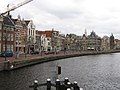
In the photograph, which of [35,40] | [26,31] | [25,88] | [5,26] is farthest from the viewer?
[35,40]

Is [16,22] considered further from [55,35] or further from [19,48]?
[55,35]

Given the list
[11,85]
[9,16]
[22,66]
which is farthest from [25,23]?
[11,85]

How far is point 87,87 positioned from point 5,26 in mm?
57554

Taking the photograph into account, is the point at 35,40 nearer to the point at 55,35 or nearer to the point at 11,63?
the point at 55,35

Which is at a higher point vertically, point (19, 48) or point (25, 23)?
point (25, 23)

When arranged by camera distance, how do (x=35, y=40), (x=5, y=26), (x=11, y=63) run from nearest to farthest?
(x=11, y=63) → (x=5, y=26) → (x=35, y=40)

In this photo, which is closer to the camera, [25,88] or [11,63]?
[25,88]

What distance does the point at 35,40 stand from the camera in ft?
412

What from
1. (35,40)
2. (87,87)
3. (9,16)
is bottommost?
(87,87)

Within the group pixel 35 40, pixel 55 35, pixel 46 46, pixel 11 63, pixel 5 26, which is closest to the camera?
pixel 11 63

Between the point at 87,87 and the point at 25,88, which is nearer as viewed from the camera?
the point at 25,88

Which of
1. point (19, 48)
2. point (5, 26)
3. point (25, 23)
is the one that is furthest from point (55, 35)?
point (5, 26)

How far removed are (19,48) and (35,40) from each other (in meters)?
22.2

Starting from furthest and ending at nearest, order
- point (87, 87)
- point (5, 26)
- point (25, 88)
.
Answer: point (5, 26) < point (87, 87) < point (25, 88)
